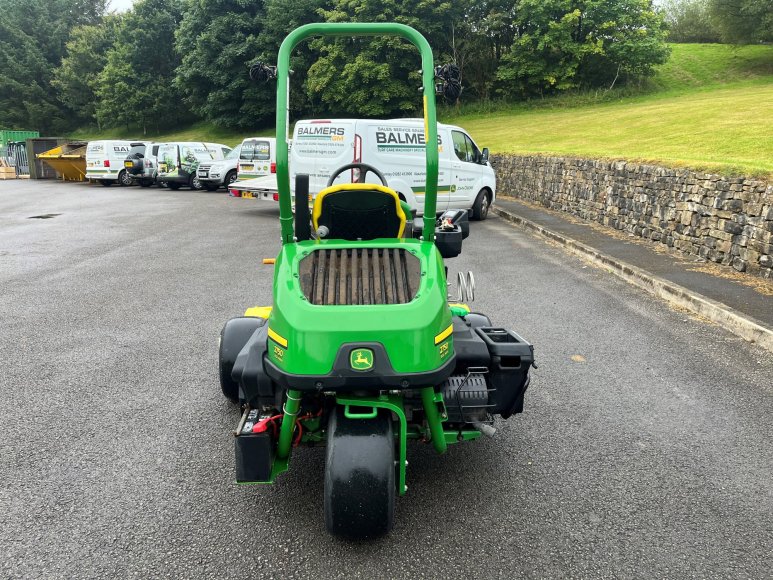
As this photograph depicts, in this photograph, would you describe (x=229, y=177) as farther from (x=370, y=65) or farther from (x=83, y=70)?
(x=83, y=70)

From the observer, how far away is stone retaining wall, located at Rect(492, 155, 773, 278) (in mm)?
7711

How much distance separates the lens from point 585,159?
13.9m

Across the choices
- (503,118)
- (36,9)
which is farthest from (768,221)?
(36,9)

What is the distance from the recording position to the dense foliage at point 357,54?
40.4 metres

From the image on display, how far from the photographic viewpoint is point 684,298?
279 inches

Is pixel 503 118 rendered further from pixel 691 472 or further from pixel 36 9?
pixel 36 9

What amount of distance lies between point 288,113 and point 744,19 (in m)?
51.5

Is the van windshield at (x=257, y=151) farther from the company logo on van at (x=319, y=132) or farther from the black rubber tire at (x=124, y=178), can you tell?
the black rubber tire at (x=124, y=178)

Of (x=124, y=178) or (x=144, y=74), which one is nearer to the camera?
(x=124, y=178)

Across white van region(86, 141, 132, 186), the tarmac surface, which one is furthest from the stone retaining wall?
white van region(86, 141, 132, 186)

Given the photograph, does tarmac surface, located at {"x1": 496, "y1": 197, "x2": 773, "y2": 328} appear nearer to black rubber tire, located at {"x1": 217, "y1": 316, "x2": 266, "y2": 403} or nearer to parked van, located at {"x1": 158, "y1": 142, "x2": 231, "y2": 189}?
black rubber tire, located at {"x1": 217, "y1": 316, "x2": 266, "y2": 403}

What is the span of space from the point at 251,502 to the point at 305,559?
1.91 feet

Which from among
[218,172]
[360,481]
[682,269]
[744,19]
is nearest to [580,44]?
[744,19]

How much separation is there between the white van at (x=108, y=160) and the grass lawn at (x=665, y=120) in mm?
16596
